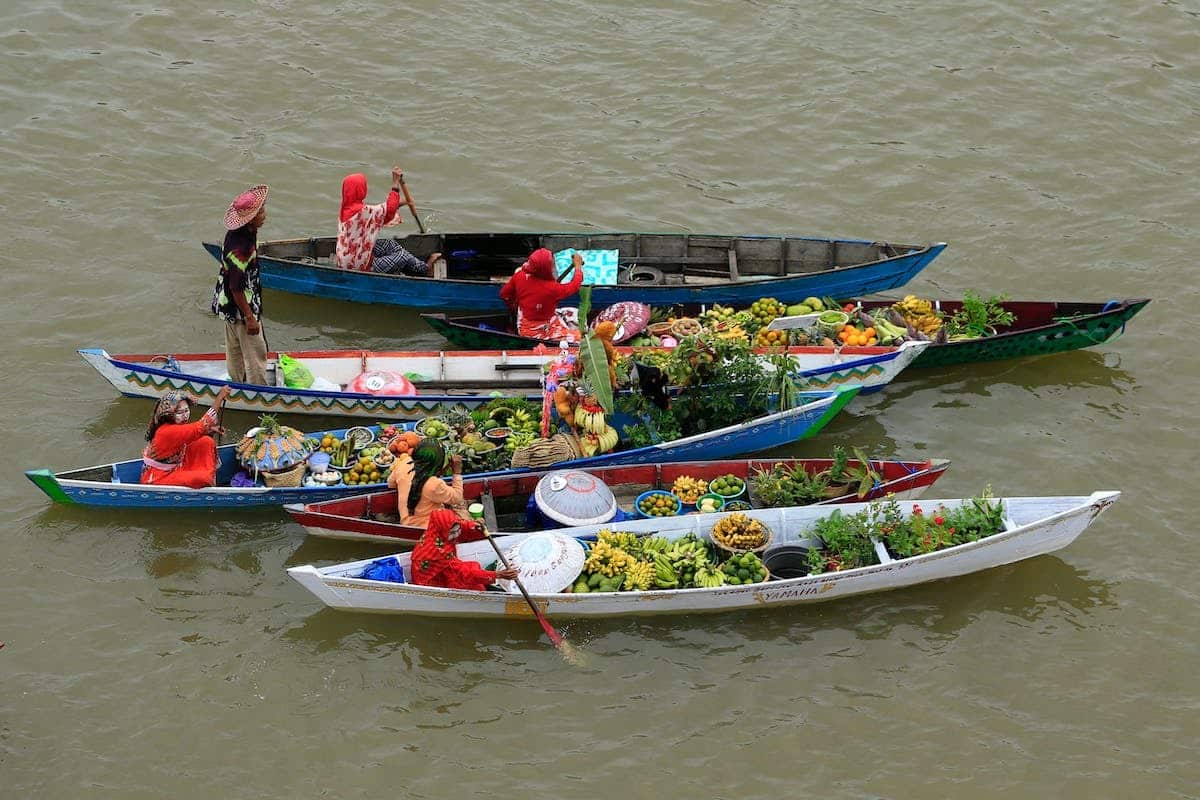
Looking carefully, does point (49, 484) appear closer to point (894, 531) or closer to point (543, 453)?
point (543, 453)

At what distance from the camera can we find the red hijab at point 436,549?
9492 millimetres

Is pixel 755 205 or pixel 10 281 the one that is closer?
pixel 10 281

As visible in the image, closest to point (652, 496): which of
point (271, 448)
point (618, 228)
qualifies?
point (271, 448)

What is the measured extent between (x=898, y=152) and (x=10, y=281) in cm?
1132

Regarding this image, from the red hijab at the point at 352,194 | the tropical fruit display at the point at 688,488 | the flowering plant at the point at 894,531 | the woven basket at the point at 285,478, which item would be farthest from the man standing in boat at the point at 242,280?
the flowering plant at the point at 894,531

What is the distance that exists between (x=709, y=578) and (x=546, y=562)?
1.36 m

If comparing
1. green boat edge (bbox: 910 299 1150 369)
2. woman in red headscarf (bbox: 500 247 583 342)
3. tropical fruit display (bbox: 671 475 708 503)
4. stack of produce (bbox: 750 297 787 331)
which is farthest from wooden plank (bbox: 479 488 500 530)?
green boat edge (bbox: 910 299 1150 369)

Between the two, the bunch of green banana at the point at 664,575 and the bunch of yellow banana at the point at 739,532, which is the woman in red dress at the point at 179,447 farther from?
the bunch of yellow banana at the point at 739,532

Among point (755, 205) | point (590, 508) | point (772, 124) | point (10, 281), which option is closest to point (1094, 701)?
point (590, 508)

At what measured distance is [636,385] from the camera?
11.5m

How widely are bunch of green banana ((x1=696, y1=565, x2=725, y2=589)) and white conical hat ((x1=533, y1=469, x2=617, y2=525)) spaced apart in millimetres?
999

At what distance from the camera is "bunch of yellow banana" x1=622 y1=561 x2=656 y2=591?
391 inches

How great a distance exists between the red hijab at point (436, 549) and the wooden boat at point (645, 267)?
13.5 feet

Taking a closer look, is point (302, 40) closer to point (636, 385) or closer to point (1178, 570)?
point (636, 385)
